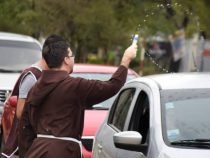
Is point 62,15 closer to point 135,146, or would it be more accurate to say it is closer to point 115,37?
point 115,37

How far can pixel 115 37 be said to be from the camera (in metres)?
23.6

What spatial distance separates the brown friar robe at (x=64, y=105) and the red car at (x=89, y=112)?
270 centimetres

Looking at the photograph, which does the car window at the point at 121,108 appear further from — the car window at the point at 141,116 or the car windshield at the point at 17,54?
the car windshield at the point at 17,54

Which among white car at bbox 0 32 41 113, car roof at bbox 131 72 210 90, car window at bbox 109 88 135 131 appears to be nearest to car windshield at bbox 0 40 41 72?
white car at bbox 0 32 41 113

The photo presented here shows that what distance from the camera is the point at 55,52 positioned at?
636 centimetres

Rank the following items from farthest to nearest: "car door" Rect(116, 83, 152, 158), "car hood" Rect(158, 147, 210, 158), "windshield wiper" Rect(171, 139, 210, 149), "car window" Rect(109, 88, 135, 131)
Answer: "car window" Rect(109, 88, 135, 131) < "car door" Rect(116, 83, 152, 158) < "windshield wiper" Rect(171, 139, 210, 149) < "car hood" Rect(158, 147, 210, 158)

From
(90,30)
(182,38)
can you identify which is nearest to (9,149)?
(90,30)

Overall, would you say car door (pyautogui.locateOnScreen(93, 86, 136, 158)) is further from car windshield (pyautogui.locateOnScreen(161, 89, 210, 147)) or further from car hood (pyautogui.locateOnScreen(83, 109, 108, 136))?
car hood (pyautogui.locateOnScreen(83, 109, 108, 136))

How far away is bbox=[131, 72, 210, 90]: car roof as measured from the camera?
657cm

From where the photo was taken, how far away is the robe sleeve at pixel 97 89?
6.21 meters

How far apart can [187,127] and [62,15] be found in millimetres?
17423

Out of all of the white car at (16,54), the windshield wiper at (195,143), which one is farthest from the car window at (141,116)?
the white car at (16,54)

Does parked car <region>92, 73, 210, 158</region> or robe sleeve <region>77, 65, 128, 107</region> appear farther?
robe sleeve <region>77, 65, 128, 107</region>

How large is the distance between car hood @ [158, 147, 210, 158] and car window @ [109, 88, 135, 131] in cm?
130
